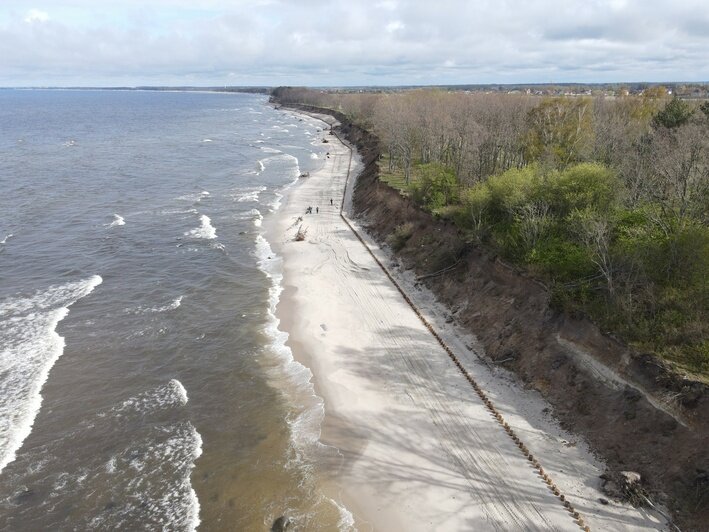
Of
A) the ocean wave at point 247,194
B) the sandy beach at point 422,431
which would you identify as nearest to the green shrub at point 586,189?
the sandy beach at point 422,431

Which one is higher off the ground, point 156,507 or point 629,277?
point 629,277

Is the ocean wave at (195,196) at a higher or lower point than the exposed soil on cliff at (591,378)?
lower

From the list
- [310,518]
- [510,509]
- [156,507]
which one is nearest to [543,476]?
[510,509]

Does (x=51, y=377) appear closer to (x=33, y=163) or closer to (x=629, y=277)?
(x=629, y=277)

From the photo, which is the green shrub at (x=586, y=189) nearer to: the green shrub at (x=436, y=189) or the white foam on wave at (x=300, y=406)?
the green shrub at (x=436, y=189)

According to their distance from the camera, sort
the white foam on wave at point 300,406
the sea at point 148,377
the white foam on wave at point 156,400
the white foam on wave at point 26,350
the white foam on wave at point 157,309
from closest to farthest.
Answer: the sea at point 148,377
the white foam on wave at point 300,406
the white foam on wave at point 26,350
the white foam on wave at point 156,400
the white foam on wave at point 157,309

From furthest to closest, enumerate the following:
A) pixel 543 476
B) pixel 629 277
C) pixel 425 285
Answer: pixel 425 285 < pixel 629 277 < pixel 543 476

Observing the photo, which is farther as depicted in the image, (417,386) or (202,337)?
(202,337)
